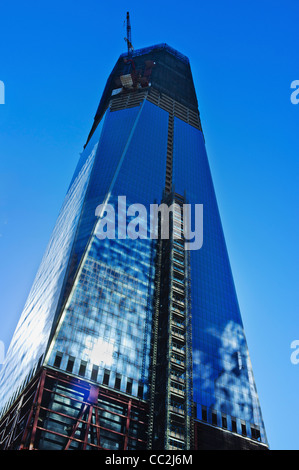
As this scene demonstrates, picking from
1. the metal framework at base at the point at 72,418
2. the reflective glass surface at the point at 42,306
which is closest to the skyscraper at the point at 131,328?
the metal framework at base at the point at 72,418

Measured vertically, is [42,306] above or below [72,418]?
above

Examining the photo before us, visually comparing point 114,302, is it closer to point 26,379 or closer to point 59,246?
point 26,379

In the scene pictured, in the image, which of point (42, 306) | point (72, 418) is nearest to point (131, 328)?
point (72, 418)

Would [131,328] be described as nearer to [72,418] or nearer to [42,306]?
[72,418]

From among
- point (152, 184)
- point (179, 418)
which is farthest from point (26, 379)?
point (152, 184)

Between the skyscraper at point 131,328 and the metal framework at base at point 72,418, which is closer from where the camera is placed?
the metal framework at base at point 72,418

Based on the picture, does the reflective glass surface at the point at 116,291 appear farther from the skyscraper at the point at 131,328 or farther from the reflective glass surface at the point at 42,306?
the reflective glass surface at the point at 42,306
